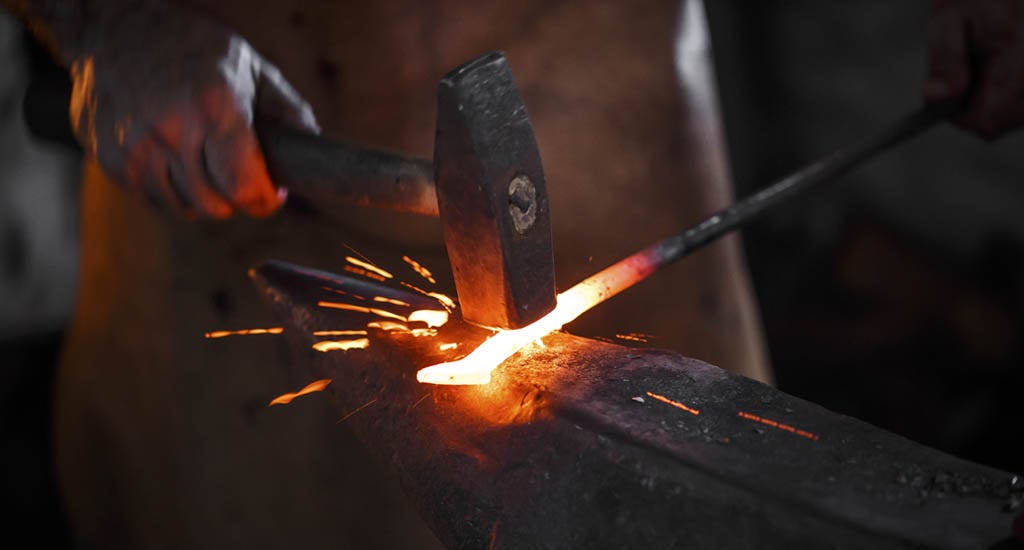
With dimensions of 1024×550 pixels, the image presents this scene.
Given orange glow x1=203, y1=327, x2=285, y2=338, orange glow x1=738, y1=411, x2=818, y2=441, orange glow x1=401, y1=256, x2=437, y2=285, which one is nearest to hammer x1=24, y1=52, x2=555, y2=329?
orange glow x1=738, y1=411, x2=818, y2=441

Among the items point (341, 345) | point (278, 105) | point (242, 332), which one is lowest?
point (242, 332)

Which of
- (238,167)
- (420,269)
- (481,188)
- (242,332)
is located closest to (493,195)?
(481,188)

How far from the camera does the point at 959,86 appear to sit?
183 centimetres

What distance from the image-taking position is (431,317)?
1.19 metres

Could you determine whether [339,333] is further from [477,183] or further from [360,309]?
[477,183]

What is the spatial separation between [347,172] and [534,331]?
33 cm

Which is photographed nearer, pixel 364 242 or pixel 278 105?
pixel 278 105

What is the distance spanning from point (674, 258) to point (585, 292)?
0.21 metres

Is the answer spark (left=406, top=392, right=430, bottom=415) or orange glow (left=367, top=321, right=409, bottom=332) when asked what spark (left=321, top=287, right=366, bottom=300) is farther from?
spark (left=406, top=392, right=430, bottom=415)

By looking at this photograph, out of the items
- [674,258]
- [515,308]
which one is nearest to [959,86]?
[674,258]

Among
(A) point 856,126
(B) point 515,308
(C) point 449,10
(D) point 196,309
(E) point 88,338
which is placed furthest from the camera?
(A) point 856,126

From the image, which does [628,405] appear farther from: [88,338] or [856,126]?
[856,126]

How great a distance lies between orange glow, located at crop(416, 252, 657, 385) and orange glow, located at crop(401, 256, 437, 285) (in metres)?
0.53

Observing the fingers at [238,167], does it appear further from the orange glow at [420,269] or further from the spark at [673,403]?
the spark at [673,403]
